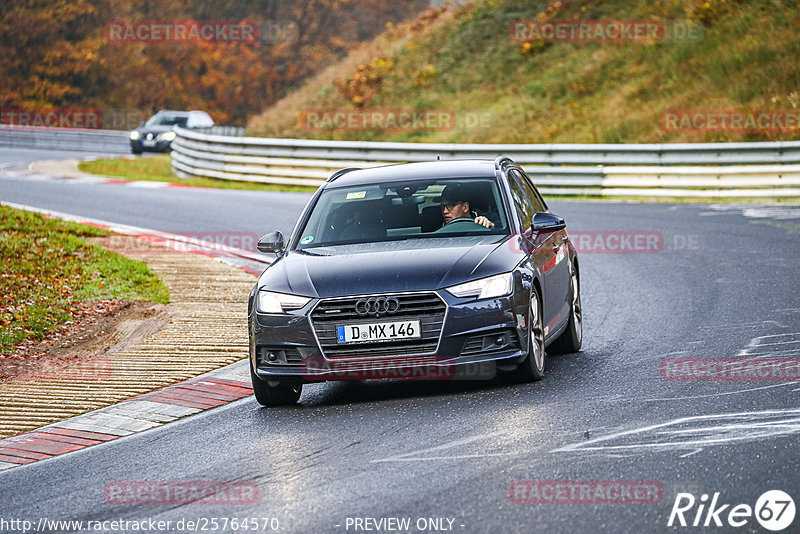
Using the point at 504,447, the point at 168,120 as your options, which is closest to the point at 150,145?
the point at 168,120

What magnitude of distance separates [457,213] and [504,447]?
9.82 ft

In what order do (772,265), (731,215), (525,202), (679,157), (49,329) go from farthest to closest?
(679,157) → (731,215) → (772,265) → (49,329) → (525,202)

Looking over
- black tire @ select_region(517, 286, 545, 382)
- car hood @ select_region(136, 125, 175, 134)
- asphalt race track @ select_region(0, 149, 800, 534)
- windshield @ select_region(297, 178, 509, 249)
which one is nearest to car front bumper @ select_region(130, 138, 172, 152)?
car hood @ select_region(136, 125, 175, 134)

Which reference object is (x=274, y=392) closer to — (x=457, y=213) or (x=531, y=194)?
(x=457, y=213)

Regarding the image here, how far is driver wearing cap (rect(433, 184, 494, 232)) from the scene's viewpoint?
9.24 meters

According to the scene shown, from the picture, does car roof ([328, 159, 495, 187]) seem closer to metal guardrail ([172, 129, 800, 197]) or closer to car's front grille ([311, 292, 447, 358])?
car's front grille ([311, 292, 447, 358])

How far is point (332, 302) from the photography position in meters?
8.12

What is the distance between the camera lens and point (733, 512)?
17.7 feet

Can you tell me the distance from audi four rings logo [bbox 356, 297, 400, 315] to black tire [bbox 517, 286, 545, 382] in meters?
0.98

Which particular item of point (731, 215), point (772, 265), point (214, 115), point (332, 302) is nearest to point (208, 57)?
point (214, 115)

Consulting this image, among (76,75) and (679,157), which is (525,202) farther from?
(76,75)

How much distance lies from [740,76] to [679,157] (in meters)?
7.83

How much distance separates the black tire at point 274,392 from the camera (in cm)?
855

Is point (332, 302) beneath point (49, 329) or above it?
above
